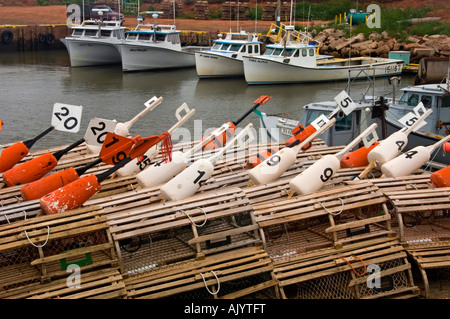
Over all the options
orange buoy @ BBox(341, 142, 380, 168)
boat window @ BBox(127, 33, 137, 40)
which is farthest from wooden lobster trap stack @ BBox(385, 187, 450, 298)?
boat window @ BBox(127, 33, 137, 40)

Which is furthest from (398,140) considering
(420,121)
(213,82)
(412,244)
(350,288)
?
(213,82)

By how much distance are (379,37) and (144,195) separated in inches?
1450

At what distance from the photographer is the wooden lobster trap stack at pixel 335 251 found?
802 cm

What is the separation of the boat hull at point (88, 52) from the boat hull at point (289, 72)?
39.8ft

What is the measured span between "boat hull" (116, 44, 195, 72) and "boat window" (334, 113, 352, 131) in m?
25.1

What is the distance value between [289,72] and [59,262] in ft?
87.8

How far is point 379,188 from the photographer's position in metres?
9.31

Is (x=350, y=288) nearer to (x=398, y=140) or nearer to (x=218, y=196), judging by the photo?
(x=218, y=196)

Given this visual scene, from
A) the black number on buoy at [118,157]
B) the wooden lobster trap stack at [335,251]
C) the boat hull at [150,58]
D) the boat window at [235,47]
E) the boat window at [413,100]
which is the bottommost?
the wooden lobster trap stack at [335,251]

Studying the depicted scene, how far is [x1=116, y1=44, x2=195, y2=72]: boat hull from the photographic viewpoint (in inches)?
1522

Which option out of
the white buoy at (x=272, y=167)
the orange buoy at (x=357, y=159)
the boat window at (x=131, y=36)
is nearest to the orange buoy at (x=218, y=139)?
the white buoy at (x=272, y=167)

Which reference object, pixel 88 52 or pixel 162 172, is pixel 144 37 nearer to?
pixel 88 52

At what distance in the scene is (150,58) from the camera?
129 feet

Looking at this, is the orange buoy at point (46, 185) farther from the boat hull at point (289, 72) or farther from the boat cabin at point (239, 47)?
the boat cabin at point (239, 47)
